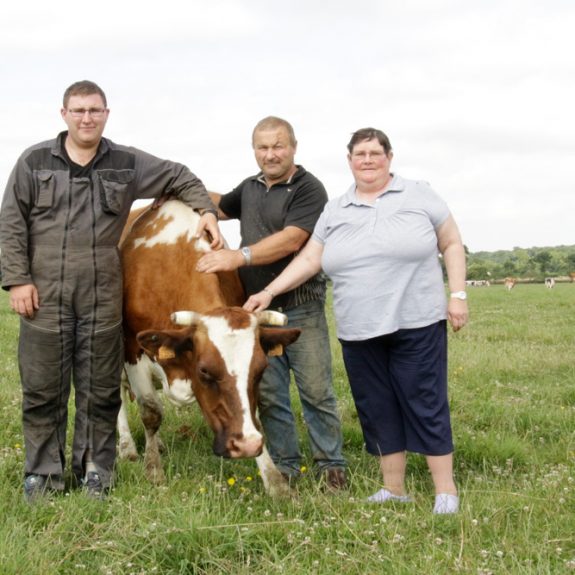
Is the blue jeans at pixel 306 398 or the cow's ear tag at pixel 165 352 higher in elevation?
the cow's ear tag at pixel 165 352

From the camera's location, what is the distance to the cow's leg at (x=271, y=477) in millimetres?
5645

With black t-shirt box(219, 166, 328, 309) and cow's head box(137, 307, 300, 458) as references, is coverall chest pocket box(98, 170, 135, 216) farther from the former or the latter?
black t-shirt box(219, 166, 328, 309)

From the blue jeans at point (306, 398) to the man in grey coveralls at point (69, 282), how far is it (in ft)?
4.47

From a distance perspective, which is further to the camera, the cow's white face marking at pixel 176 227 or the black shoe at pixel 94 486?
the cow's white face marking at pixel 176 227

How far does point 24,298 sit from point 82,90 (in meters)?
1.55

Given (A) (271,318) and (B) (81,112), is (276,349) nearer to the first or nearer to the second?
(A) (271,318)

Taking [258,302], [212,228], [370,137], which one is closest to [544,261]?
[212,228]

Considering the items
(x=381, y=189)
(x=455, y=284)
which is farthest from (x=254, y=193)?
(x=455, y=284)

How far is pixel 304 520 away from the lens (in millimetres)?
4707

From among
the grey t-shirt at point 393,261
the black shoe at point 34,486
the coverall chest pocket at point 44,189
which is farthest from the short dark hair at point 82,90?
the black shoe at point 34,486

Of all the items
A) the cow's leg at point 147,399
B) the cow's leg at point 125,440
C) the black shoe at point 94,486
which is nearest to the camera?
the black shoe at point 94,486

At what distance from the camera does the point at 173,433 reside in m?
7.32

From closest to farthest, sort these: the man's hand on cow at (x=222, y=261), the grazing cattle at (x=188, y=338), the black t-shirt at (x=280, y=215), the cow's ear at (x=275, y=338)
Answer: the grazing cattle at (x=188, y=338), the cow's ear at (x=275, y=338), the man's hand on cow at (x=222, y=261), the black t-shirt at (x=280, y=215)

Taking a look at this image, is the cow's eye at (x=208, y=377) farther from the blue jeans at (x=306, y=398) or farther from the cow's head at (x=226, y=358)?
the blue jeans at (x=306, y=398)
